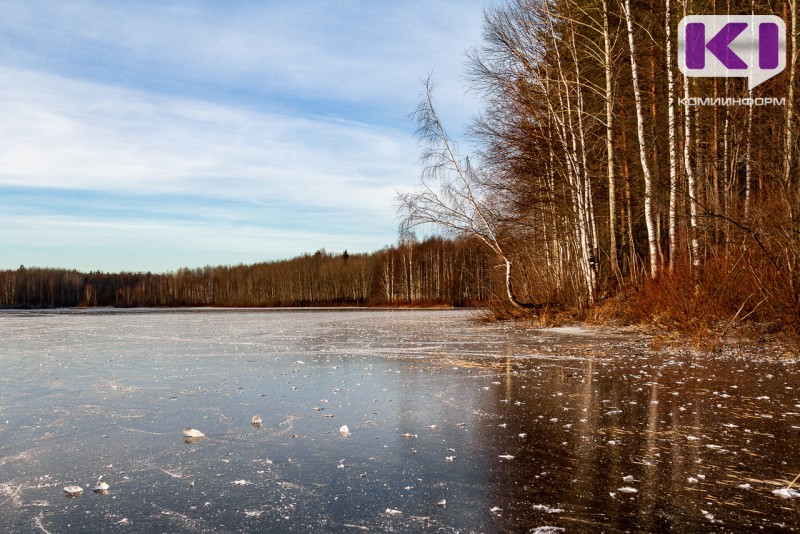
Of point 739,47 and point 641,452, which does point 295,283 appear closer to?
point 739,47

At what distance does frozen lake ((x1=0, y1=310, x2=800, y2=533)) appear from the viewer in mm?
2572

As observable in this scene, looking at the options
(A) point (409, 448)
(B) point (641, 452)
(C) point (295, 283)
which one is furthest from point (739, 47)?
(C) point (295, 283)

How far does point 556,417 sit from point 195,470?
8.34 ft

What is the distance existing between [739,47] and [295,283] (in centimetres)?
6298

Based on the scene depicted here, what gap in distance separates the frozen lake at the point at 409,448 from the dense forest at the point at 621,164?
293cm

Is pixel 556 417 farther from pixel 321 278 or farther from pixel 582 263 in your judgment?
pixel 321 278

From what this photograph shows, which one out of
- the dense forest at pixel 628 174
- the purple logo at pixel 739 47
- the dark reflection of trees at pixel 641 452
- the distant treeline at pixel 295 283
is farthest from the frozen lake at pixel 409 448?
the distant treeline at pixel 295 283

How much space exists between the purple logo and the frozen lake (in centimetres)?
990

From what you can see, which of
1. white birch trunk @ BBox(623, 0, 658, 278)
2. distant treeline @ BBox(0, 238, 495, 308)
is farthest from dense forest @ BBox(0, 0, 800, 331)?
distant treeline @ BBox(0, 238, 495, 308)

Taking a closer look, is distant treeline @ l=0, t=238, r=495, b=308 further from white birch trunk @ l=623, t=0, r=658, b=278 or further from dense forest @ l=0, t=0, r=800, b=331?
white birch trunk @ l=623, t=0, r=658, b=278

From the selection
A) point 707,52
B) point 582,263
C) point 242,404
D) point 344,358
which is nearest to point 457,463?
point 242,404

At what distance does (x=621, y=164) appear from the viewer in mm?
18625

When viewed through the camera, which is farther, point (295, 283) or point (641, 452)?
point (295, 283)

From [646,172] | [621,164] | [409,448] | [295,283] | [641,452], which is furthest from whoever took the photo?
[295,283]
